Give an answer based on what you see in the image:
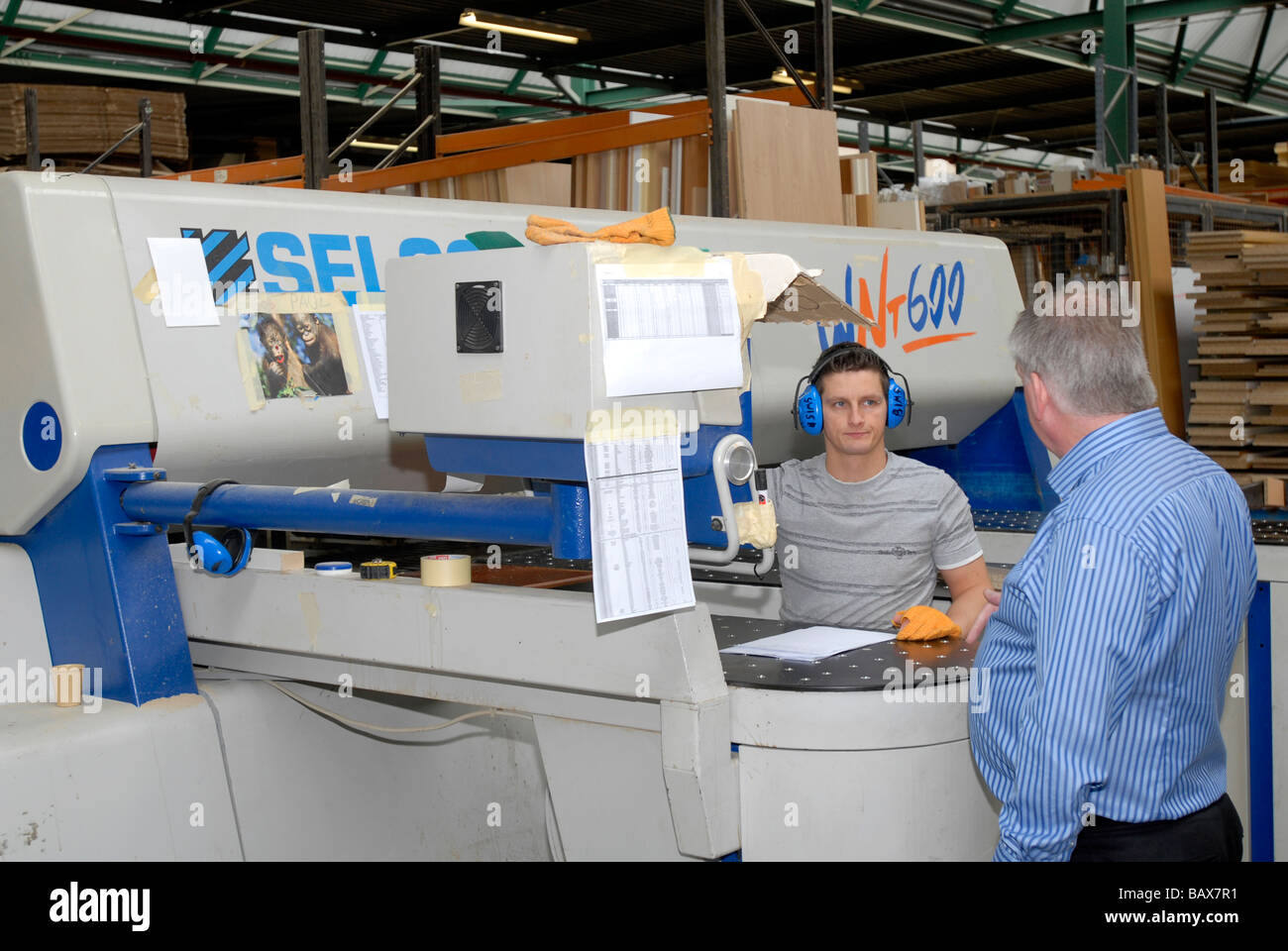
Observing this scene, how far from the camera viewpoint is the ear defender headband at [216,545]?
1.78 m

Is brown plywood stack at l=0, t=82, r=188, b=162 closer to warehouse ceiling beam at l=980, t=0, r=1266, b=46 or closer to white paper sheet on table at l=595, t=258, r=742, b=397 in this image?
white paper sheet on table at l=595, t=258, r=742, b=397

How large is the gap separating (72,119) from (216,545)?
593cm

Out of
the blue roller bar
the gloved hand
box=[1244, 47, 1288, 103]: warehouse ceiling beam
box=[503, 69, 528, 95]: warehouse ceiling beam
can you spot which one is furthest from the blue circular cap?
box=[1244, 47, 1288, 103]: warehouse ceiling beam

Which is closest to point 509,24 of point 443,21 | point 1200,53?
point 443,21

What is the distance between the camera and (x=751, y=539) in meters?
1.59

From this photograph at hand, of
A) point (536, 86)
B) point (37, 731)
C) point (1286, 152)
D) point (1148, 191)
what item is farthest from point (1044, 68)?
point (37, 731)

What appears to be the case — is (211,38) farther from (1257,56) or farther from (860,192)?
(1257,56)

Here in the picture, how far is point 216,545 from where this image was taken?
1.81 metres

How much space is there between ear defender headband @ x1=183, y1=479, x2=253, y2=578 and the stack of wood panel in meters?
3.56

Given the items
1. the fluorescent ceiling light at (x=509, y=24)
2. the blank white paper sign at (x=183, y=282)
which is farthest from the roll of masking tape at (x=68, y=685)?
the fluorescent ceiling light at (x=509, y=24)

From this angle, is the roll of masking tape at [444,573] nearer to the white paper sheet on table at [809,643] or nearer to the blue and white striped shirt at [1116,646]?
the white paper sheet on table at [809,643]

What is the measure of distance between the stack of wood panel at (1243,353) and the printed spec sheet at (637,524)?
11.2 ft

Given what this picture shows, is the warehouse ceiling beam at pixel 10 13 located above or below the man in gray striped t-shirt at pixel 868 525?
above

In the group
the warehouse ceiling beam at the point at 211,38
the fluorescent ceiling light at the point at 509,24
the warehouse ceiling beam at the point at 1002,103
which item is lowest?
the warehouse ceiling beam at the point at 1002,103
